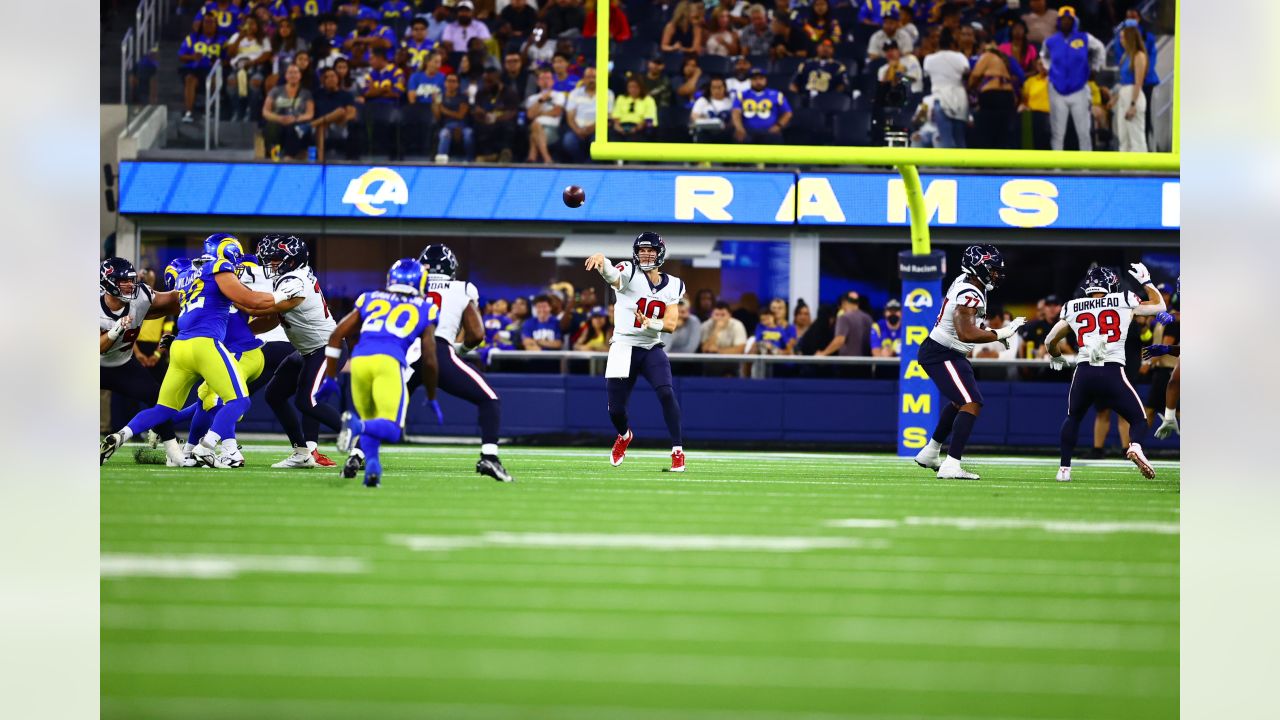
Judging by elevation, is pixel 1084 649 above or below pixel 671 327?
below

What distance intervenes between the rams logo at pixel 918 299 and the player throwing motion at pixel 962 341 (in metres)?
2.38

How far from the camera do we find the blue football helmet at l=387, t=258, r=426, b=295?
8.45 meters

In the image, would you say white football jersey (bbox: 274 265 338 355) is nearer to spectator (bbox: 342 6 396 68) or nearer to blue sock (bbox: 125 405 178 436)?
blue sock (bbox: 125 405 178 436)

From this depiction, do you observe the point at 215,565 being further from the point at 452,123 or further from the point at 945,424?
the point at 452,123

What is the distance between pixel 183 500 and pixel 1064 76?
771 centimetres

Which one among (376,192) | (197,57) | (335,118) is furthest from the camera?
(197,57)

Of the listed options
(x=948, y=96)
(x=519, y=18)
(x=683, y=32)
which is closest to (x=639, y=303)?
(x=948, y=96)

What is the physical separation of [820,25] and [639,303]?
5200 millimetres

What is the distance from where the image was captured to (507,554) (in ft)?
18.8

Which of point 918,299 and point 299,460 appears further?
point 918,299

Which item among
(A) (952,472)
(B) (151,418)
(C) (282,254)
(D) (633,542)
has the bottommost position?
(A) (952,472)

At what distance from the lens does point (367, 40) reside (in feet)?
60.1
